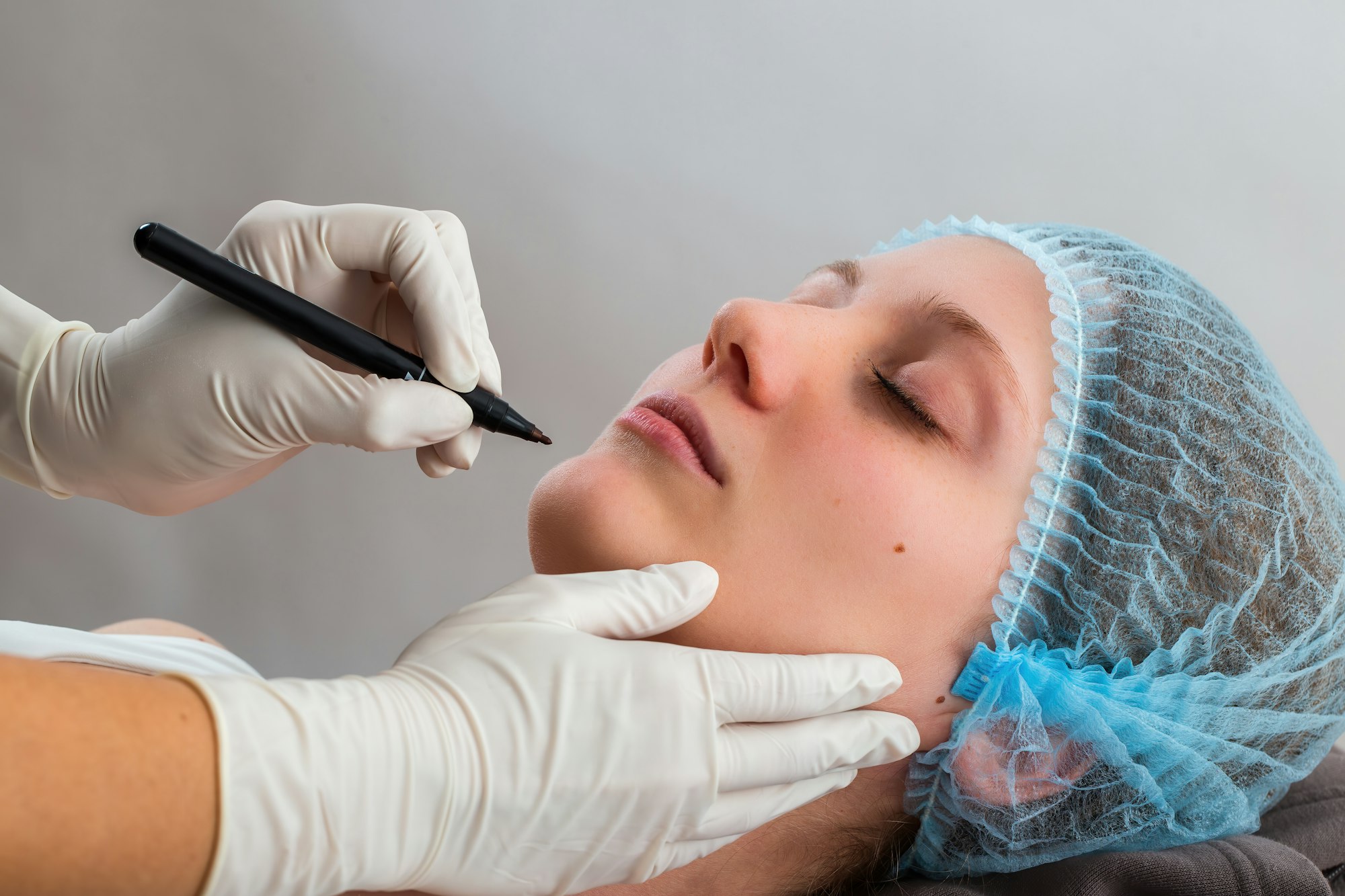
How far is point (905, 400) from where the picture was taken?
125 cm

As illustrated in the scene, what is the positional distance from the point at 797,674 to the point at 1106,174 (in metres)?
1.52

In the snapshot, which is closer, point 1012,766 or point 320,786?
point 320,786

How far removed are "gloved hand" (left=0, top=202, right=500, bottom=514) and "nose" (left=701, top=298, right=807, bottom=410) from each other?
14.2 inches

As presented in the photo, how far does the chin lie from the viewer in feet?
4.01

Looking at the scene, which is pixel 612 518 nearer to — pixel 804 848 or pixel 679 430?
pixel 679 430

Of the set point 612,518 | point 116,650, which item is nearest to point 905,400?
point 612,518

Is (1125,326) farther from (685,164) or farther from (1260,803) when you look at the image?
(685,164)

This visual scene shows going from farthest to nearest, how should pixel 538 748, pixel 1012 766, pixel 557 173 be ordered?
1. pixel 557 173
2. pixel 1012 766
3. pixel 538 748

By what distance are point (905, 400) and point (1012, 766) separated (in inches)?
21.6

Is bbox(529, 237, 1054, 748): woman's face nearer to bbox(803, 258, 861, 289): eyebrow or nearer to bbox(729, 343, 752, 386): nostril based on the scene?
bbox(729, 343, 752, 386): nostril

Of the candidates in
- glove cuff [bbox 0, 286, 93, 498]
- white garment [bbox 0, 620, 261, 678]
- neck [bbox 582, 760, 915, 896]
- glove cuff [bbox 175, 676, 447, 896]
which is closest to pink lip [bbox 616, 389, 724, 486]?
glove cuff [bbox 175, 676, 447, 896]

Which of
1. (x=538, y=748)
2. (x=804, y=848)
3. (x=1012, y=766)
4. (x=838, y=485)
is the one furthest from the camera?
(x=804, y=848)

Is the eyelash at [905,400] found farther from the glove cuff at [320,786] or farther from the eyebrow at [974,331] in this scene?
the glove cuff at [320,786]

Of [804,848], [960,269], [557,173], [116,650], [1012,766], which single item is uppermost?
[557,173]
